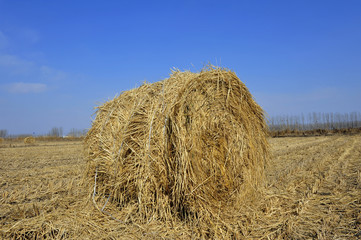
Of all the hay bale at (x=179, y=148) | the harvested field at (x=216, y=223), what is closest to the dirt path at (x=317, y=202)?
the harvested field at (x=216, y=223)

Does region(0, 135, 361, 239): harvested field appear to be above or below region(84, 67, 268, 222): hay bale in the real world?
below

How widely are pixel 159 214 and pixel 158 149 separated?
3.40 ft

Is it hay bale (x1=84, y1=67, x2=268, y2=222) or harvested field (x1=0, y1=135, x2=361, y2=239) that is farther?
hay bale (x1=84, y1=67, x2=268, y2=222)

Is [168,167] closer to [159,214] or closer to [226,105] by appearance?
[159,214]

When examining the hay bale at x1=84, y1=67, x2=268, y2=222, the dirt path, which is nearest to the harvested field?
the dirt path

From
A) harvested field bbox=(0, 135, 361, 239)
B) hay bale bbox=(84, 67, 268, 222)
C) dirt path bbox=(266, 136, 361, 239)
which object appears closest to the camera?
harvested field bbox=(0, 135, 361, 239)

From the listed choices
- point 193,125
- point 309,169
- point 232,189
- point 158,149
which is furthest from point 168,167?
point 309,169

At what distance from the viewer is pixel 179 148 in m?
3.89

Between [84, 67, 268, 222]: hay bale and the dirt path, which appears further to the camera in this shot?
[84, 67, 268, 222]: hay bale

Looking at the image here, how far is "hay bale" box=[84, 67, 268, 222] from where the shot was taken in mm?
4012

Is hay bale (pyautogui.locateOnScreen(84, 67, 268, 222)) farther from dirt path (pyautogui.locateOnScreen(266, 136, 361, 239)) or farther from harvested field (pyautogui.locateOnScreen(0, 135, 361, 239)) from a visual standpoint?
dirt path (pyautogui.locateOnScreen(266, 136, 361, 239))

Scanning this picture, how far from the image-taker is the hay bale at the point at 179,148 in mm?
4012

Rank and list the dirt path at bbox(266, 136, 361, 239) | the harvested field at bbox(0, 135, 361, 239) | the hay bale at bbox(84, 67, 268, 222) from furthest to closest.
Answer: the hay bale at bbox(84, 67, 268, 222) → the dirt path at bbox(266, 136, 361, 239) → the harvested field at bbox(0, 135, 361, 239)

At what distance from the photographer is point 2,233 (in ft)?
11.9
